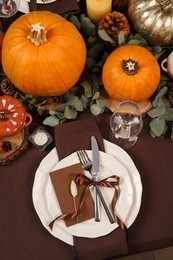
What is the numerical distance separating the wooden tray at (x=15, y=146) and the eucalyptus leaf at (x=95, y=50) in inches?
12.3

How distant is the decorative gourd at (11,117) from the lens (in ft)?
3.03

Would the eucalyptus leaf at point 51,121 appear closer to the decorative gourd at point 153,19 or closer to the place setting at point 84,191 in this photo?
the place setting at point 84,191

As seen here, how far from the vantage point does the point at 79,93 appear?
1065mm

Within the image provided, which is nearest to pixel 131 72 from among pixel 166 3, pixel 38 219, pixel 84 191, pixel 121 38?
pixel 121 38

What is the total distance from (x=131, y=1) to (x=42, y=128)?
47cm

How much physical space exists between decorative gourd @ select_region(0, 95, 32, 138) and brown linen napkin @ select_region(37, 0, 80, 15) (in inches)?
14.1

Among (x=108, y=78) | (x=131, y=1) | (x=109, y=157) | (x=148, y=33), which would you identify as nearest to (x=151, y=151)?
(x=109, y=157)

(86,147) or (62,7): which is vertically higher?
(62,7)

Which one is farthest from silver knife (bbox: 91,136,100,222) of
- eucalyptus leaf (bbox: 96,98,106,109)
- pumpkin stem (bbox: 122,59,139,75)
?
pumpkin stem (bbox: 122,59,139,75)

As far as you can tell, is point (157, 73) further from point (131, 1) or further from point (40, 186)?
point (40, 186)

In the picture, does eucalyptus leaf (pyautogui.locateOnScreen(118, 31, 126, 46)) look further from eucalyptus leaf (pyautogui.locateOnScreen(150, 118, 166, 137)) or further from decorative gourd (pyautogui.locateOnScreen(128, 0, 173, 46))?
eucalyptus leaf (pyautogui.locateOnScreen(150, 118, 166, 137))

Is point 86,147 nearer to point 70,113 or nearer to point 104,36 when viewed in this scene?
point 70,113

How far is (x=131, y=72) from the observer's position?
0.92 metres

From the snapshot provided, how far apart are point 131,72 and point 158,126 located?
0.61 ft
